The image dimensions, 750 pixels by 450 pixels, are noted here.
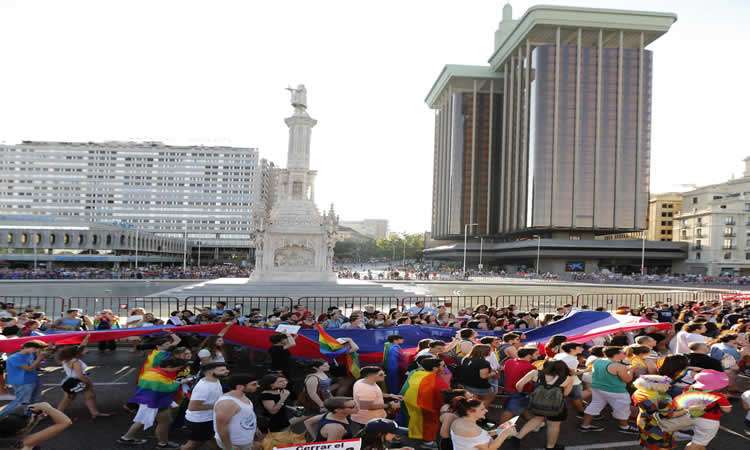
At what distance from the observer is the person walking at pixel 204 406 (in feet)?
19.0

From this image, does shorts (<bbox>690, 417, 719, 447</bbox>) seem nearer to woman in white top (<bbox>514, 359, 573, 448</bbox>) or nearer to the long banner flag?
woman in white top (<bbox>514, 359, 573, 448</bbox>)

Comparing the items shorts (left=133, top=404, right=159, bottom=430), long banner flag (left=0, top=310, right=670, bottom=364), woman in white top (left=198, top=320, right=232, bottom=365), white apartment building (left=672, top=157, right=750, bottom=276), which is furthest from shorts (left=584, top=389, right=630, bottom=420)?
white apartment building (left=672, top=157, right=750, bottom=276)

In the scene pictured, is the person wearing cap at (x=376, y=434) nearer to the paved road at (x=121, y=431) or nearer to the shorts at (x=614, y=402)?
the paved road at (x=121, y=431)

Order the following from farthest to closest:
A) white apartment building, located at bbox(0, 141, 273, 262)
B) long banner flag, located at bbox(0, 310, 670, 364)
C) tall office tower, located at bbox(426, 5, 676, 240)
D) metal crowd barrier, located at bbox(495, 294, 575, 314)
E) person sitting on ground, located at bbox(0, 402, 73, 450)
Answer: white apartment building, located at bbox(0, 141, 273, 262) → tall office tower, located at bbox(426, 5, 676, 240) → metal crowd barrier, located at bbox(495, 294, 575, 314) → long banner flag, located at bbox(0, 310, 670, 364) → person sitting on ground, located at bbox(0, 402, 73, 450)

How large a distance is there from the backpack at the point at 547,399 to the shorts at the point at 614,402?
1.63 m

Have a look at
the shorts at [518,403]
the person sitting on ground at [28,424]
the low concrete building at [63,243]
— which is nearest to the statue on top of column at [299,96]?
the shorts at [518,403]

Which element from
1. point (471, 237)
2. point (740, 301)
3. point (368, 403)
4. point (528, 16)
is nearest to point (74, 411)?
point (368, 403)

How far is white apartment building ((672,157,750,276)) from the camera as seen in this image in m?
77.2

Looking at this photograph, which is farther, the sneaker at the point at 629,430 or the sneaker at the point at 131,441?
the sneaker at the point at 629,430

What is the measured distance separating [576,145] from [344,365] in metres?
91.7

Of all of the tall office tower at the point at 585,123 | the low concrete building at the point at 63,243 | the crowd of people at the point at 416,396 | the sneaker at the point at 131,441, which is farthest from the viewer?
the tall office tower at the point at 585,123

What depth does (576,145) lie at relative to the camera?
8856 centimetres

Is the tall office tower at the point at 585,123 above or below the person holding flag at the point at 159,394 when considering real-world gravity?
above

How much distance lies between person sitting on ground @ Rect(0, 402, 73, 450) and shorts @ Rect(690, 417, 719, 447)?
8.11 m
